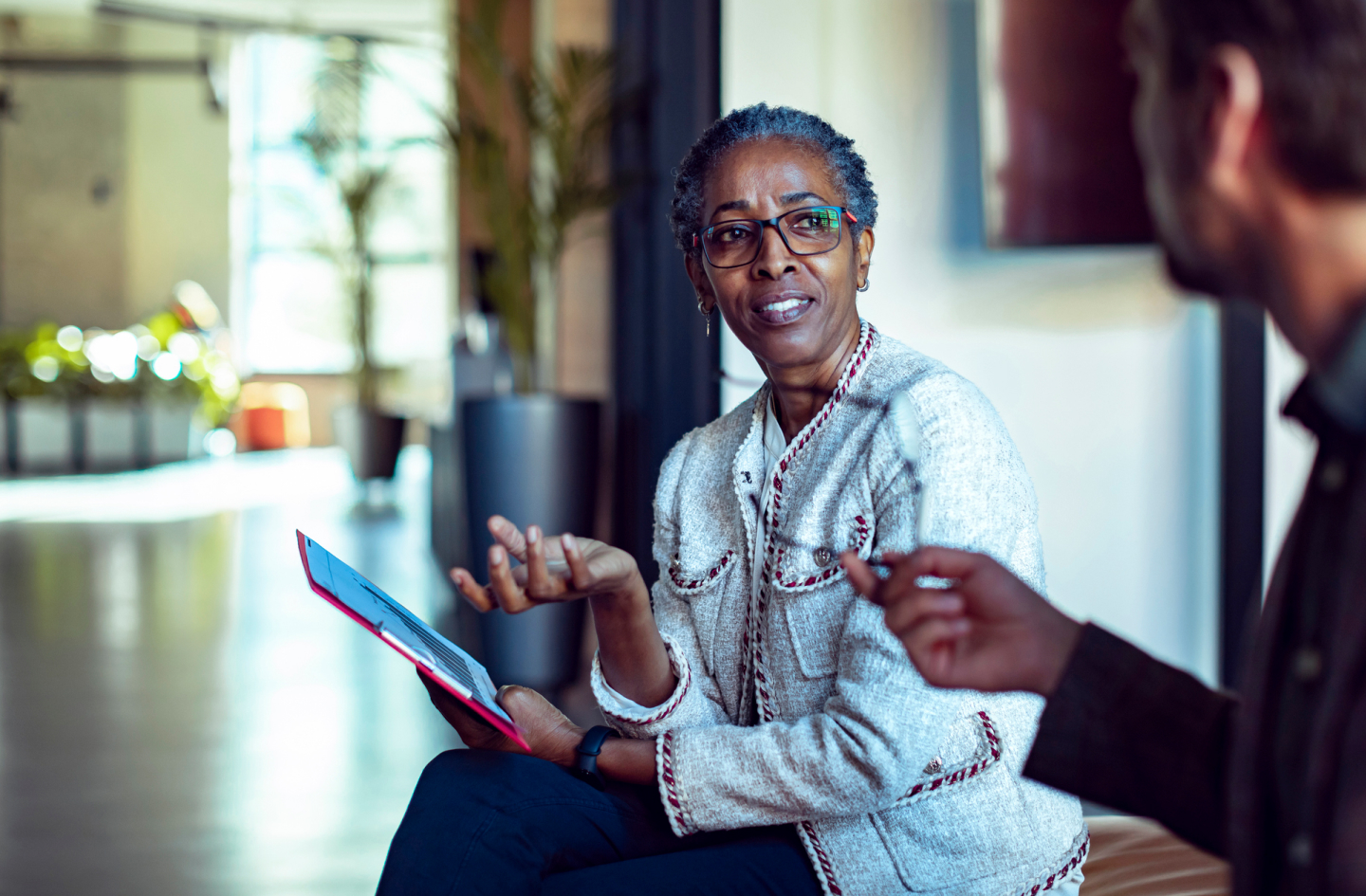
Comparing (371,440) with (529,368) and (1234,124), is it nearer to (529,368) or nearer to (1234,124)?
(529,368)

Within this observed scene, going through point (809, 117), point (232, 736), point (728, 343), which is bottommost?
point (232, 736)

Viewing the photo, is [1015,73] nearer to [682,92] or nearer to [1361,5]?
[682,92]

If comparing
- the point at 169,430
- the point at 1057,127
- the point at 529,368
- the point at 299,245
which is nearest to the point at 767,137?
the point at 1057,127

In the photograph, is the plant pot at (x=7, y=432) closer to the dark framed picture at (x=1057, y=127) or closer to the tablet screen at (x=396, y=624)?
the dark framed picture at (x=1057, y=127)

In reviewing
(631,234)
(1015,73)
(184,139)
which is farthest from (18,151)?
(1015,73)

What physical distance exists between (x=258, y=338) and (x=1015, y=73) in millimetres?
14195

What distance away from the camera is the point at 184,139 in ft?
49.3

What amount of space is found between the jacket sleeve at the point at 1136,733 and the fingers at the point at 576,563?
0.43m

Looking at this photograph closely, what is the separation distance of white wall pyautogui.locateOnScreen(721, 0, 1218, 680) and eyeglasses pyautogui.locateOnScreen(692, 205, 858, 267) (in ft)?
5.12

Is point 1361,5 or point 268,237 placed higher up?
point 268,237

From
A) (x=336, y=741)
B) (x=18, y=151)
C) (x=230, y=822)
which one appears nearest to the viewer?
(x=230, y=822)

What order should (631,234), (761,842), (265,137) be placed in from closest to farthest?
(761,842) < (631,234) < (265,137)

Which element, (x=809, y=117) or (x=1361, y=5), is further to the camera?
(x=809, y=117)

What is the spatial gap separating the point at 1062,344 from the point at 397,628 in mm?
2137
